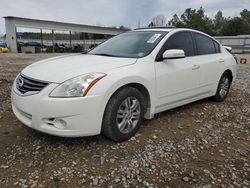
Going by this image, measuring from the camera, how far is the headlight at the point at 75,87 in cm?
280

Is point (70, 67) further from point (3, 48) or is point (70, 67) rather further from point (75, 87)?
point (3, 48)

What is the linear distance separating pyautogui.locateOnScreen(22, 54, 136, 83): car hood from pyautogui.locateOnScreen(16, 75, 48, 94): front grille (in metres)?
0.06

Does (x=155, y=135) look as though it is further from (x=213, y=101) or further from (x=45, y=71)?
(x=213, y=101)

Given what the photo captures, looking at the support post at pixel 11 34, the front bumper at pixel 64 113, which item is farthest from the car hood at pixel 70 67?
the support post at pixel 11 34

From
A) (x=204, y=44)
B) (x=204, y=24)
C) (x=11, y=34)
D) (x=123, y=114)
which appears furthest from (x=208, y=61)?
(x=204, y=24)

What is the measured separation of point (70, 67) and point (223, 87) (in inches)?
144

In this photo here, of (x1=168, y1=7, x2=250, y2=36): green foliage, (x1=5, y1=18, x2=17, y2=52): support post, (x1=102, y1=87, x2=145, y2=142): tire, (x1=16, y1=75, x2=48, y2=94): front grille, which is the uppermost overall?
(x1=168, y1=7, x2=250, y2=36): green foliage

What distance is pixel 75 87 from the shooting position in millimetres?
2834

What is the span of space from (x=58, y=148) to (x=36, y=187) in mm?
734

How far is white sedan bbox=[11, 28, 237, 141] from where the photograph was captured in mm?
2836

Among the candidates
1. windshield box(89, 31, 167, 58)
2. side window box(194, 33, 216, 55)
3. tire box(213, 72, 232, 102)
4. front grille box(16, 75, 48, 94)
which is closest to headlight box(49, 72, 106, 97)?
front grille box(16, 75, 48, 94)

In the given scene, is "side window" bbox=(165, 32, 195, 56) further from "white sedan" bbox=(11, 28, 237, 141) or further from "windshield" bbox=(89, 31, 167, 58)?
"windshield" bbox=(89, 31, 167, 58)

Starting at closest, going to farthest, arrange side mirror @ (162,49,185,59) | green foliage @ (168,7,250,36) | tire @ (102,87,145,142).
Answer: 1. tire @ (102,87,145,142)
2. side mirror @ (162,49,185,59)
3. green foliage @ (168,7,250,36)

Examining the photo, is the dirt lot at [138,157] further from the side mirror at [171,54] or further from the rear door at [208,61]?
the side mirror at [171,54]
